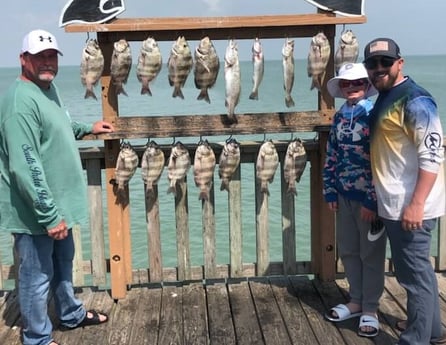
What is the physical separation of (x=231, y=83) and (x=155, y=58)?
0.55 metres

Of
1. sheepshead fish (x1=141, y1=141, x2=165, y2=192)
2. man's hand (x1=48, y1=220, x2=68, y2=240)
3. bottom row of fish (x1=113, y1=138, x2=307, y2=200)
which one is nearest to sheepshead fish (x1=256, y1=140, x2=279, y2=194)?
bottom row of fish (x1=113, y1=138, x2=307, y2=200)

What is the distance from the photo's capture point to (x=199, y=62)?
3699 millimetres

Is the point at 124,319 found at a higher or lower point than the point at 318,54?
lower

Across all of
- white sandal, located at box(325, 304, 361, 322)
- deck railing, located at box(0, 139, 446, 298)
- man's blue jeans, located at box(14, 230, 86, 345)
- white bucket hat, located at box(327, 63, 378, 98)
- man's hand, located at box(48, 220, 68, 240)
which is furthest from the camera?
deck railing, located at box(0, 139, 446, 298)

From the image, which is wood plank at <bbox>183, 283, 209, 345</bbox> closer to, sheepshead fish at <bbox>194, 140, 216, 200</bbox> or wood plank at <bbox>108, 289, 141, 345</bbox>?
wood plank at <bbox>108, 289, 141, 345</bbox>

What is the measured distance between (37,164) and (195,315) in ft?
5.15

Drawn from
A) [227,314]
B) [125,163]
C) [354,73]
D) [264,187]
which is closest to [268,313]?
[227,314]

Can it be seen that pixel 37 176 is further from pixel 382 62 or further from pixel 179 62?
pixel 382 62

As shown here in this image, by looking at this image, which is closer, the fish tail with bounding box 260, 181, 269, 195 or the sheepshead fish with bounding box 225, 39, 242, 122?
the sheepshead fish with bounding box 225, 39, 242, 122

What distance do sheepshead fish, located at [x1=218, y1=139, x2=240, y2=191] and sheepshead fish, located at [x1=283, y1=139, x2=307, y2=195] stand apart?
1.19 feet

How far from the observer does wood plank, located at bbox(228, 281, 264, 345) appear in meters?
3.44

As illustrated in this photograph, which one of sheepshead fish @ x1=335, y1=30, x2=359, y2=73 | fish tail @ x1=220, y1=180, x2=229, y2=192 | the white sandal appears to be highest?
sheepshead fish @ x1=335, y1=30, x2=359, y2=73

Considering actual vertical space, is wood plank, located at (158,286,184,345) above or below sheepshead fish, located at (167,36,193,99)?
below

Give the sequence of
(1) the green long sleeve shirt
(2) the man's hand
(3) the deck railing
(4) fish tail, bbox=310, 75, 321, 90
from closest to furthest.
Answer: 1. (1) the green long sleeve shirt
2. (2) the man's hand
3. (4) fish tail, bbox=310, 75, 321, 90
4. (3) the deck railing
